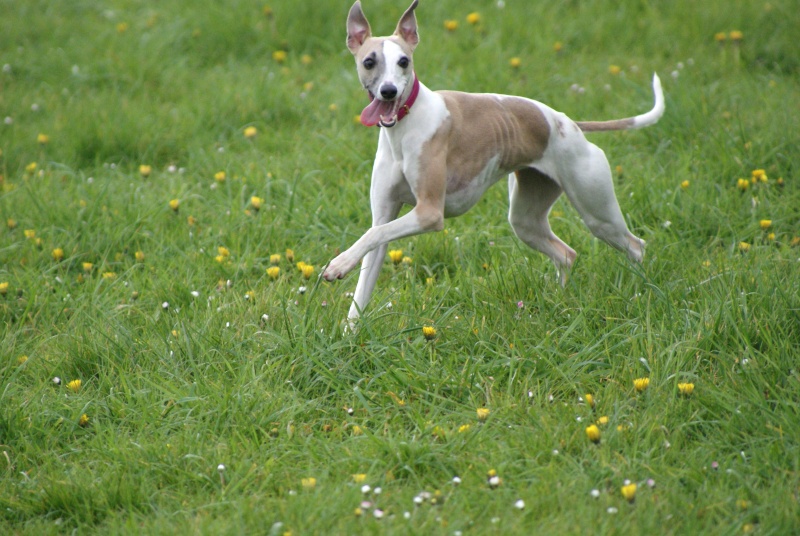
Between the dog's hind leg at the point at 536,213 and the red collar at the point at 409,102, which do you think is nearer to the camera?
the red collar at the point at 409,102

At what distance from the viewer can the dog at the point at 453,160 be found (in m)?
3.74

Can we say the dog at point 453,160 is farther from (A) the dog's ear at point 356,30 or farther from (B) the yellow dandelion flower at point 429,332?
(B) the yellow dandelion flower at point 429,332

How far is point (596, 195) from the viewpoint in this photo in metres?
4.29

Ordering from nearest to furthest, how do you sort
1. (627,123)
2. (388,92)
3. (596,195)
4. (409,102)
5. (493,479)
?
(493,479) < (388,92) < (409,102) < (596,195) < (627,123)

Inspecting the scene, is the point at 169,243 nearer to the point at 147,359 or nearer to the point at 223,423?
the point at 147,359

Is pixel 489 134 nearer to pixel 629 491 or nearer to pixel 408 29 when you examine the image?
pixel 408 29

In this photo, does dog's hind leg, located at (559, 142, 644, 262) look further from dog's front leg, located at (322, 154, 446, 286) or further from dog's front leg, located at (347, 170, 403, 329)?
dog's front leg, located at (347, 170, 403, 329)

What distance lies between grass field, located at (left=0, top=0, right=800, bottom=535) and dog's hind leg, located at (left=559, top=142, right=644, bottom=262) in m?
0.13

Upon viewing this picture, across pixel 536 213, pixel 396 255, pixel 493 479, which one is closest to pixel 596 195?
pixel 536 213

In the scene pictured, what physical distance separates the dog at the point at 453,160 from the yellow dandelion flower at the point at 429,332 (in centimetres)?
34

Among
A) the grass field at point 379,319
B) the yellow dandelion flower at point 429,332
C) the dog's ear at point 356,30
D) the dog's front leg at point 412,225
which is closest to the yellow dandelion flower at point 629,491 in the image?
the grass field at point 379,319

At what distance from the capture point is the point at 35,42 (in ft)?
27.1

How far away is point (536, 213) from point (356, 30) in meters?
1.33

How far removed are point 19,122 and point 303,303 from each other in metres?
3.74
